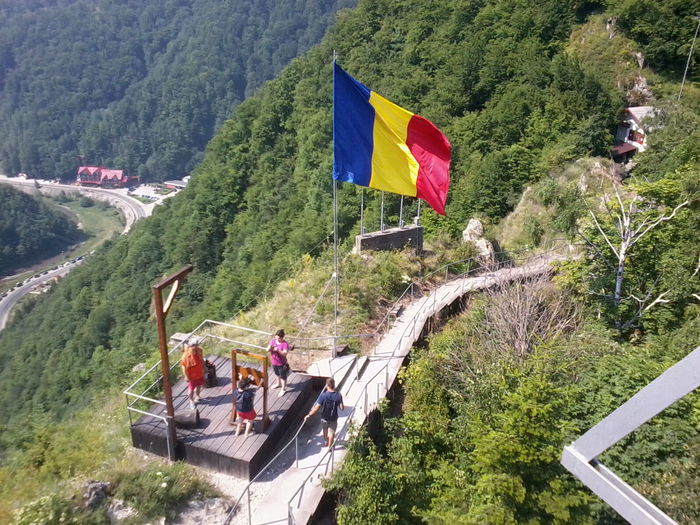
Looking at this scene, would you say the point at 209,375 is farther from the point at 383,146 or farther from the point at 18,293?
the point at 18,293

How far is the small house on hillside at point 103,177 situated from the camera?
15662cm

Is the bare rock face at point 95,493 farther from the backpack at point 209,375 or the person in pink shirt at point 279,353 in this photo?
the person in pink shirt at point 279,353

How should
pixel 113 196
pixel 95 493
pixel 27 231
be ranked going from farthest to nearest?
pixel 113 196 → pixel 27 231 → pixel 95 493

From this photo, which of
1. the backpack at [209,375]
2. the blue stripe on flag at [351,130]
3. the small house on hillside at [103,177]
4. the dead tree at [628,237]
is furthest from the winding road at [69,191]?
the dead tree at [628,237]

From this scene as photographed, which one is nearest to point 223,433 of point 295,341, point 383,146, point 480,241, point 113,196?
point 295,341

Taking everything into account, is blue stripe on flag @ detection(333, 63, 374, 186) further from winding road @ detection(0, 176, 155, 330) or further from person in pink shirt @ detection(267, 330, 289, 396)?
winding road @ detection(0, 176, 155, 330)

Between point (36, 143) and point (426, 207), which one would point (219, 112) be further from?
point (426, 207)

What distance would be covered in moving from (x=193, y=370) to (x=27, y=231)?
424 ft

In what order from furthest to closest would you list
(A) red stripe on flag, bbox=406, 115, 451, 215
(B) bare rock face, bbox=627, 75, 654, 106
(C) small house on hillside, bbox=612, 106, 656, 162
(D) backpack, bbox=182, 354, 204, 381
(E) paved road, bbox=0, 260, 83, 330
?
1. (E) paved road, bbox=0, 260, 83, 330
2. (B) bare rock face, bbox=627, 75, 654, 106
3. (C) small house on hillside, bbox=612, 106, 656, 162
4. (A) red stripe on flag, bbox=406, 115, 451, 215
5. (D) backpack, bbox=182, 354, 204, 381

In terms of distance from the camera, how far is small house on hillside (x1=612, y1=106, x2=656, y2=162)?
27.2 metres

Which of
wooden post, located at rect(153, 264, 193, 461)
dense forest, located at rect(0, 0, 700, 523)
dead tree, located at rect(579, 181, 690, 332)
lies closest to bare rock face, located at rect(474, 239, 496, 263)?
dense forest, located at rect(0, 0, 700, 523)

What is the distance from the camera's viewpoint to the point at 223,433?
8.34m

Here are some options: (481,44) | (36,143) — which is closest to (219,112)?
(36,143)

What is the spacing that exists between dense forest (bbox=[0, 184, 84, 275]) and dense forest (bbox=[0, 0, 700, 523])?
158 feet
